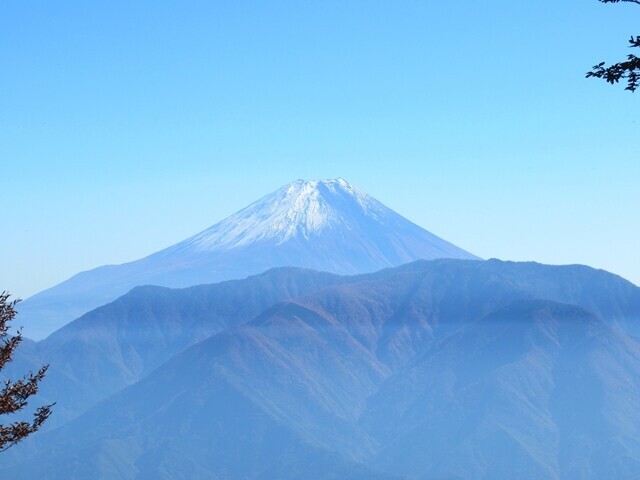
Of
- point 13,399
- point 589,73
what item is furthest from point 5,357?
point 589,73

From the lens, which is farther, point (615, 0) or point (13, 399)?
point (13, 399)

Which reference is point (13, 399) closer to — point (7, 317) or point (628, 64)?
point (7, 317)

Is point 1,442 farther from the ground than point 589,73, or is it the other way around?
point 589,73

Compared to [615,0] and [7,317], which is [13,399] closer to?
[7,317]

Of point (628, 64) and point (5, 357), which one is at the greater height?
point (628, 64)

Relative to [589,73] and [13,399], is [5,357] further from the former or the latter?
[589,73]

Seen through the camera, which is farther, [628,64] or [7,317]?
[7,317]

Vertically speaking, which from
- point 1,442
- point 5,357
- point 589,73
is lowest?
point 1,442

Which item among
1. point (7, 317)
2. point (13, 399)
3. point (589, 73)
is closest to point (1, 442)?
point (13, 399)
